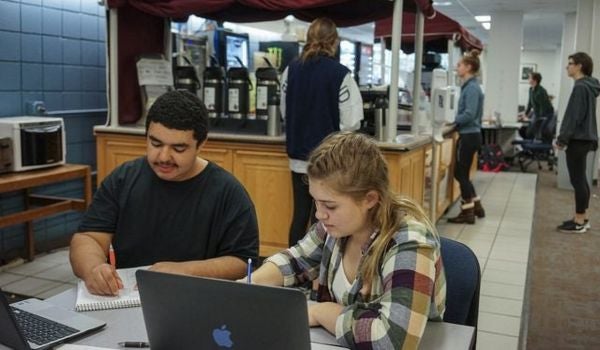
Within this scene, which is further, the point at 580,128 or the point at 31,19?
the point at 580,128

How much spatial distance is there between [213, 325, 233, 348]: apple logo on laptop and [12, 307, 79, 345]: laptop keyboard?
45 cm

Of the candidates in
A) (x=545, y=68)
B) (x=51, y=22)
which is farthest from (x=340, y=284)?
(x=545, y=68)

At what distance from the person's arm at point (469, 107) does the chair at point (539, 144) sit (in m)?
4.18

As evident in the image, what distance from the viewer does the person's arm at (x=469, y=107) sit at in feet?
18.6

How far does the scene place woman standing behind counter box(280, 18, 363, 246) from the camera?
3682mm

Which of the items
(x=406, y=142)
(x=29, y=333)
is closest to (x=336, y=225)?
(x=29, y=333)

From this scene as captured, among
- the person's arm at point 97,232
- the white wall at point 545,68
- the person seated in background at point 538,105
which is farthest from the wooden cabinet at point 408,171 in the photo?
the white wall at point 545,68

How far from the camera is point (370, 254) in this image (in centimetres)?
147

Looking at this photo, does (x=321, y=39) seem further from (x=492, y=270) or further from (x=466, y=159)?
(x=466, y=159)

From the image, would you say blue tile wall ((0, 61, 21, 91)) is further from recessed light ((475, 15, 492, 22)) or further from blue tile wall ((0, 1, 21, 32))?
recessed light ((475, 15, 492, 22))

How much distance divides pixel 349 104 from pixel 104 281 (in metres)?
2.32

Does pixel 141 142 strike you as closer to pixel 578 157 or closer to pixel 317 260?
pixel 317 260

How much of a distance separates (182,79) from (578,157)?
3.51 meters

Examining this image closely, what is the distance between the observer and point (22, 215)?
3.84 meters
